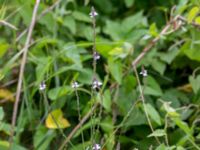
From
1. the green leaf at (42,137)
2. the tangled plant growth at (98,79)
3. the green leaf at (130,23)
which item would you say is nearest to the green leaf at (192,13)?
the tangled plant growth at (98,79)

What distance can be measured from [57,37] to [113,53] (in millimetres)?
300

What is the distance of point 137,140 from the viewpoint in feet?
5.28

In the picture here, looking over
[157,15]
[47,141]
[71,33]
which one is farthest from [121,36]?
[47,141]

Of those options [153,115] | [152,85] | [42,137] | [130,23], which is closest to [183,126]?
[153,115]

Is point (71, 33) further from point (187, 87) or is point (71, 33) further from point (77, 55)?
point (187, 87)

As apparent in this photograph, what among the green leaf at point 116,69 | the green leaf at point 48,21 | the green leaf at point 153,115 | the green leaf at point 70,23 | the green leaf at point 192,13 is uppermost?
the green leaf at point 48,21

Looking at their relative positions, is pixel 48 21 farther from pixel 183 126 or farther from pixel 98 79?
pixel 183 126

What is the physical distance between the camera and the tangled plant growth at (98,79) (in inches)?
59.1

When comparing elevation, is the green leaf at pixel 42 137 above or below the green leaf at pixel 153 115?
below

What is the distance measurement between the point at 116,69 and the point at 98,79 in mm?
73

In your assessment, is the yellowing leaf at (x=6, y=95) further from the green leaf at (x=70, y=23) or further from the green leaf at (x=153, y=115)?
the green leaf at (x=153, y=115)

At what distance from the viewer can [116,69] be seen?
159 cm

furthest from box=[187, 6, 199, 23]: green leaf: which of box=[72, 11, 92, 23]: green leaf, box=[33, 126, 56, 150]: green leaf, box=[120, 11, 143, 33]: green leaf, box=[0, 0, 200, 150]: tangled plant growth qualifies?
box=[33, 126, 56, 150]: green leaf

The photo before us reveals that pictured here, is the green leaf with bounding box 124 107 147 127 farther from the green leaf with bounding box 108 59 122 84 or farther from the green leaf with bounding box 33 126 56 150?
the green leaf with bounding box 33 126 56 150
